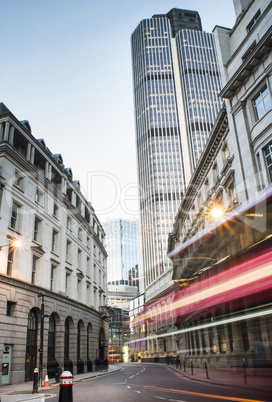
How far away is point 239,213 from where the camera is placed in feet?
84.3

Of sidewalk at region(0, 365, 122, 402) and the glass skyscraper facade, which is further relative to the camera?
the glass skyscraper facade

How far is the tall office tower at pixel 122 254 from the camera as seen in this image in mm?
180000

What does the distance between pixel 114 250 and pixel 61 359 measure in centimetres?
15427

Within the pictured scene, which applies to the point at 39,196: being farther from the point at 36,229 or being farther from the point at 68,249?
the point at 68,249

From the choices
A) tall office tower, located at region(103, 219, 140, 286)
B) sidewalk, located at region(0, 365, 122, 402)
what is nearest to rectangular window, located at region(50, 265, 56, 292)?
sidewalk, located at region(0, 365, 122, 402)

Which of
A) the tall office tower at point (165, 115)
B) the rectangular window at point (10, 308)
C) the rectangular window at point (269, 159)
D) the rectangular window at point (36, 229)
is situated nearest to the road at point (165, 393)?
the rectangular window at point (10, 308)

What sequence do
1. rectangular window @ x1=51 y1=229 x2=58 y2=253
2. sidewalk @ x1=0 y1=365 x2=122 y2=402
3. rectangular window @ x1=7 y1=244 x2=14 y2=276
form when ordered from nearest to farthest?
sidewalk @ x1=0 y1=365 x2=122 y2=402, rectangular window @ x1=7 y1=244 x2=14 y2=276, rectangular window @ x1=51 y1=229 x2=58 y2=253

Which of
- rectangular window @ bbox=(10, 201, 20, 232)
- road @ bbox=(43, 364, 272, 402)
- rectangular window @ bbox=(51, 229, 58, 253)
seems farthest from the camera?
rectangular window @ bbox=(51, 229, 58, 253)

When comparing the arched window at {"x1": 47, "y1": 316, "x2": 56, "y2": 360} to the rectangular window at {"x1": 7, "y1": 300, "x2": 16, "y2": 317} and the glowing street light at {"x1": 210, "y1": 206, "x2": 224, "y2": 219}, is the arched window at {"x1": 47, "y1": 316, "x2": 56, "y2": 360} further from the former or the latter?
the glowing street light at {"x1": 210, "y1": 206, "x2": 224, "y2": 219}

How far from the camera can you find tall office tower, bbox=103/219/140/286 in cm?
18000

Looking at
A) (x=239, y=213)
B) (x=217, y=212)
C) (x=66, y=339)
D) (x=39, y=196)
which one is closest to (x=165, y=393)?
(x=239, y=213)

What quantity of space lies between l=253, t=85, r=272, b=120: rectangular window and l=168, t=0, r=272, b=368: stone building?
7cm

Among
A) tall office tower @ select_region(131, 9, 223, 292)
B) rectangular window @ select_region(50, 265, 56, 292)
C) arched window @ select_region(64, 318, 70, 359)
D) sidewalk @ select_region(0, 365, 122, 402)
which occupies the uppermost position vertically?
tall office tower @ select_region(131, 9, 223, 292)

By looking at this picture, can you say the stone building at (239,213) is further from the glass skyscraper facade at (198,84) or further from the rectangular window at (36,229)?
the glass skyscraper facade at (198,84)
